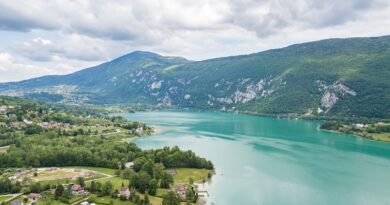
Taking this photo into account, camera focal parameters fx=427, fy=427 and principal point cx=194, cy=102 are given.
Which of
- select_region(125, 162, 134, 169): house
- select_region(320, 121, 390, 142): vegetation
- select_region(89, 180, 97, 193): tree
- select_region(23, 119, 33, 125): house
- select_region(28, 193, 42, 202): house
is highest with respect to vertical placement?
select_region(23, 119, 33, 125): house

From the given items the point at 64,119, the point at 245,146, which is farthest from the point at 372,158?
the point at 64,119

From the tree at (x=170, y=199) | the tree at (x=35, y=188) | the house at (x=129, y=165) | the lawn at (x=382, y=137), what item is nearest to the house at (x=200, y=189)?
the tree at (x=170, y=199)

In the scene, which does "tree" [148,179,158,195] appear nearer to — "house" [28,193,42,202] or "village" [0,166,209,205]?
"village" [0,166,209,205]

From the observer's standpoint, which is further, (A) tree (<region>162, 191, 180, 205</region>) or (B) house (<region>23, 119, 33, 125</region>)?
(B) house (<region>23, 119, 33, 125</region>)

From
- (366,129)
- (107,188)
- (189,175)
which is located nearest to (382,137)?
(366,129)

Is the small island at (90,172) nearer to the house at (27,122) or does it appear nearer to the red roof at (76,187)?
the red roof at (76,187)

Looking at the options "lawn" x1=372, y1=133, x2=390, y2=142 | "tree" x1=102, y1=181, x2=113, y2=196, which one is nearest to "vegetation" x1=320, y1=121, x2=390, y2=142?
"lawn" x1=372, y1=133, x2=390, y2=142

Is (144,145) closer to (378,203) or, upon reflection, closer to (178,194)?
(178,194)
